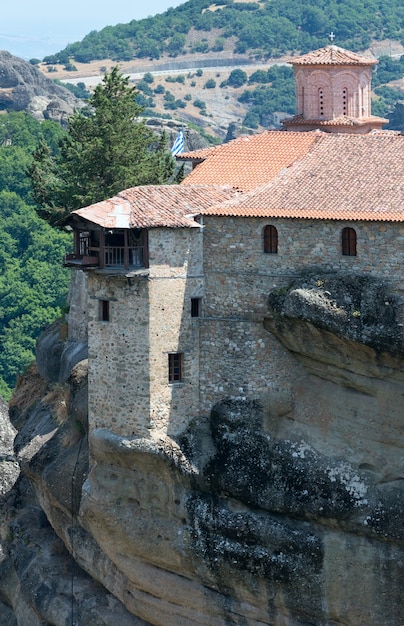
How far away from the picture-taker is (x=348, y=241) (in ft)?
165

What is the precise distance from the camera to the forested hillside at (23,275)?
104m

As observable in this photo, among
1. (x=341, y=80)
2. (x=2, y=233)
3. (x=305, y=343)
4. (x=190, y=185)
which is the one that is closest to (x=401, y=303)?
(x=305, y=343)

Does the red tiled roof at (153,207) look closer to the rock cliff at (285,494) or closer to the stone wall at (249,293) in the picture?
the stone wall at (249,293)

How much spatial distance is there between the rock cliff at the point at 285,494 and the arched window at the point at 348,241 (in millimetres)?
776

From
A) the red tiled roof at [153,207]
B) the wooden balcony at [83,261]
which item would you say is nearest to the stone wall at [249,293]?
the red tiled roof at [153,207]

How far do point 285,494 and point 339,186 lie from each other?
9.03m

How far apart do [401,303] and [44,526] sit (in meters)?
17.7

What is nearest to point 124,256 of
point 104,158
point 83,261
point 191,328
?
point 83,261

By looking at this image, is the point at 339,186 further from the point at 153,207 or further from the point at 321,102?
the point at 321,102

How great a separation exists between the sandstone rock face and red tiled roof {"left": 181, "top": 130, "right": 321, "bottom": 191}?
343 ft

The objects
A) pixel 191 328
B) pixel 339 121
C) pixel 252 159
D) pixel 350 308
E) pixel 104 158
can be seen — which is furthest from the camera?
pixel 104 158

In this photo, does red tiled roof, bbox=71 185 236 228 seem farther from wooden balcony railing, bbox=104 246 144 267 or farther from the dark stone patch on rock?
the dark stone patch on rock

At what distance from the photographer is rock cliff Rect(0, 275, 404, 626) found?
1988 inches

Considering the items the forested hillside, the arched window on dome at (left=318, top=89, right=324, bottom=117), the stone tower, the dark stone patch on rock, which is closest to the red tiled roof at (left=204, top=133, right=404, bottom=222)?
the dark stone patch on rock
